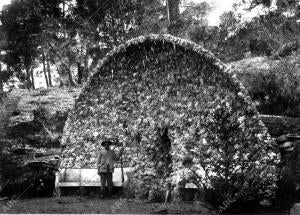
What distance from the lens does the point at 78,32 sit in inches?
928

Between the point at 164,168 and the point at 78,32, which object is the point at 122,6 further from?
the point at 164,168

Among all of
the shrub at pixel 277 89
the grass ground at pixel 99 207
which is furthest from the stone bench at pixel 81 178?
the shrub at pixel 277 89

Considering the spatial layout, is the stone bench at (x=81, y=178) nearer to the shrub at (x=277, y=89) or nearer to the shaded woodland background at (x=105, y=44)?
the shaded woodland background at (x=105, y=44)

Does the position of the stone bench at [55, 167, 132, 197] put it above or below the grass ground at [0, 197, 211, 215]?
above

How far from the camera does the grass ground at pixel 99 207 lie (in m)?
9.52

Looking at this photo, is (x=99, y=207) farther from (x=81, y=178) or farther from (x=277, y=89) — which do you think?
(x=277, y=89)

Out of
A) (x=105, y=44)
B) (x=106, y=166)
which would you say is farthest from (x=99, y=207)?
(x=105, y=44)

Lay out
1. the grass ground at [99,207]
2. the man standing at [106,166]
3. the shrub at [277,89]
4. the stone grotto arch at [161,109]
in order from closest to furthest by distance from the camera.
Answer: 1. the grass ground at [99,207]
2. the stone grotto arch at [161,109]
3. the man standing at [106,166]
4. the shrub at [277,89]

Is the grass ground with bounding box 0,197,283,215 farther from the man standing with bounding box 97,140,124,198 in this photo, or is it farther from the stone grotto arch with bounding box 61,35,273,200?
the stone grotto arch with bounding box 61,35,273,200

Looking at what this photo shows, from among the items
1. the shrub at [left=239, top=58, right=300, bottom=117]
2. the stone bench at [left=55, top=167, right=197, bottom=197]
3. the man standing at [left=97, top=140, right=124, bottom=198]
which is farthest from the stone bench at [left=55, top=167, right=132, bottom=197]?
the shrub at [left=239, top=58, right=300, bottom=117]

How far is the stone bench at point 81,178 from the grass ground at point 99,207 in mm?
1484

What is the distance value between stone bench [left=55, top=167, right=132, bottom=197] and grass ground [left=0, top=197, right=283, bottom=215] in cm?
148

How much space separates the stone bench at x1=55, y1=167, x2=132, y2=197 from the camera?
13589 millimetres

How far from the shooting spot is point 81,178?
46.5 ft
